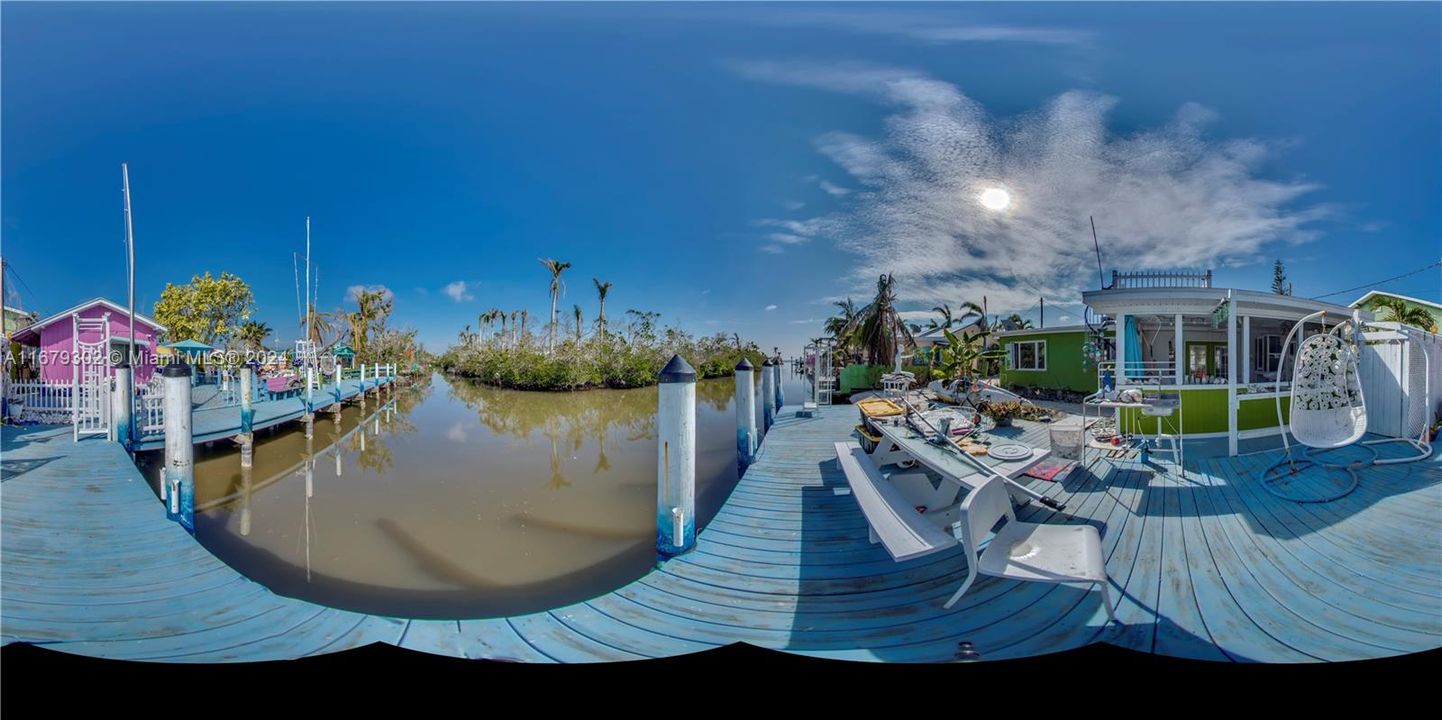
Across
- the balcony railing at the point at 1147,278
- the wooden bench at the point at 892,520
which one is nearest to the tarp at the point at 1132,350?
the balcony railing at the point at 1147,278

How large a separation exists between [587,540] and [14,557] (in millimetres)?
3054

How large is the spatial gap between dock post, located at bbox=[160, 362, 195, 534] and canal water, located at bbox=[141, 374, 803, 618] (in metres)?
0.58

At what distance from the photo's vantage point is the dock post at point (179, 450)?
364 cm

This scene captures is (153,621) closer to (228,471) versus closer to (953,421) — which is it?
(953,421)

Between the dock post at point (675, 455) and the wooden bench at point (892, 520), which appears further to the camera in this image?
the dock post at point (675, 455)

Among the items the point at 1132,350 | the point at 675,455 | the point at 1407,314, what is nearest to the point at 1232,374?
the point at 1132,350

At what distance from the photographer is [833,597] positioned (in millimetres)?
Result: 2027

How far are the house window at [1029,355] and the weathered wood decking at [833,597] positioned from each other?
7.89 metres

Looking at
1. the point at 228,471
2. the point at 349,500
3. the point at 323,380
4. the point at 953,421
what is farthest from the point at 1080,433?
the point at 323,380

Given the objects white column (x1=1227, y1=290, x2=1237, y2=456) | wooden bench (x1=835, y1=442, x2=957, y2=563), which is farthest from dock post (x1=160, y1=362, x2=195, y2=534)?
white column (x1=1227, y1=290, x2=1237, y2=456)

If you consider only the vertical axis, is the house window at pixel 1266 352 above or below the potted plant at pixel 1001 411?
above

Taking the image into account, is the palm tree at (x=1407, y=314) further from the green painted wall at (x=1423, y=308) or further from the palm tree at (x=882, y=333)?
the palm tree at (x=882, y=333)

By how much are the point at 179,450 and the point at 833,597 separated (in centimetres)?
524

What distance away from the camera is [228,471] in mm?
7023
